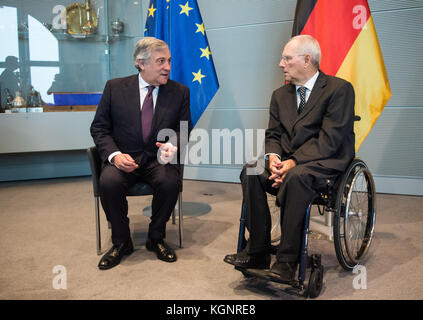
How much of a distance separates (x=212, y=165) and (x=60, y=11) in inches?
95.8

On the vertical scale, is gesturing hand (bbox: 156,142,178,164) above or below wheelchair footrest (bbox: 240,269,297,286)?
above

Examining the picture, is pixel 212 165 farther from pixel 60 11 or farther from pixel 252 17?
pixel 60 11

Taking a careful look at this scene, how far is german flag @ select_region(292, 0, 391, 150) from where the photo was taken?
257cm

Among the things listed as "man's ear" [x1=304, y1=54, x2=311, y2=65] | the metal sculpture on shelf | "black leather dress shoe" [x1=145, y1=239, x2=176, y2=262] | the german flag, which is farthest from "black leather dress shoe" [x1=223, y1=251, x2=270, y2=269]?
the metal sculpture on shelf

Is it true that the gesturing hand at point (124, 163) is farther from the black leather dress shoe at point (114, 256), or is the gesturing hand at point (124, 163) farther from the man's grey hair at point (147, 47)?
the man's grey hair at point (147, 47)

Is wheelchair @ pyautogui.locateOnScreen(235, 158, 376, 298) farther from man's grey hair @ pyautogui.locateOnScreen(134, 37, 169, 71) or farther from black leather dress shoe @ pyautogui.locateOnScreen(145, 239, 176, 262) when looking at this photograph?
man's grey hair @ pyautogui.locateOnScreen(134, 37, 169, 71)

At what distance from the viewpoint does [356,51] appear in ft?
8.54

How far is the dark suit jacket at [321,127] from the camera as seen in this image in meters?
1.91

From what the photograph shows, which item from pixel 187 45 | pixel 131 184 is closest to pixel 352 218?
pixel 131 184

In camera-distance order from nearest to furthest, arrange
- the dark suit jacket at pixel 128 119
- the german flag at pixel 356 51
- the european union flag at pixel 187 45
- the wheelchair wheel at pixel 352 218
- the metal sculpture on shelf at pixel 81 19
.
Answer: the wheelchair wheel at pixel 352 218 < the dark suit jacket at pixel 128 119 < the german flag at pixel 356 51 < the european union flag at pixel 187 45 < the metal sculpture on shelf at pixel 81 19

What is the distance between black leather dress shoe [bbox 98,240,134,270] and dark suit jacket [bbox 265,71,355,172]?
0.96 metres

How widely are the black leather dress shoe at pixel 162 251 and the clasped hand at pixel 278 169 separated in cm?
73

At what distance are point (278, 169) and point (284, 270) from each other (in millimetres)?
470

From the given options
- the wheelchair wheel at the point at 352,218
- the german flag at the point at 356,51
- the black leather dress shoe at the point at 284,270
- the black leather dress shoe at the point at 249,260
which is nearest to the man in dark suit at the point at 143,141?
the black leather dress shoe at the point at 249,260
